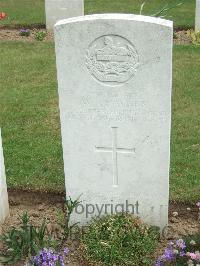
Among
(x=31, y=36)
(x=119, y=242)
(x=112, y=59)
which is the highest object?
(x=31, y=36)

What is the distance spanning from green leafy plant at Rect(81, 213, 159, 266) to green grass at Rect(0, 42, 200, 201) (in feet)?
3.09

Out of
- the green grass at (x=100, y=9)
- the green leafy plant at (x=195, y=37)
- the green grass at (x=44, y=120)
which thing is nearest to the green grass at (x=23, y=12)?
the green grass at (x=100, y=9)

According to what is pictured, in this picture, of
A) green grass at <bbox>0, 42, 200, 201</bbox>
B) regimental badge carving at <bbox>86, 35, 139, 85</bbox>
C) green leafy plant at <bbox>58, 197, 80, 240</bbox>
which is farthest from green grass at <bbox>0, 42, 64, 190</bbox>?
regimental badge carving at <bbox>86, 35, 139, 85</bbox>

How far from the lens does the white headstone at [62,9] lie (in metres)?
11.5

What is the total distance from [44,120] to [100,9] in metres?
7.09

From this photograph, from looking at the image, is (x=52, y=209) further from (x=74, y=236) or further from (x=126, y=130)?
(x=126, y=130)

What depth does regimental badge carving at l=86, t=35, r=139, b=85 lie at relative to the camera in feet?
12.6

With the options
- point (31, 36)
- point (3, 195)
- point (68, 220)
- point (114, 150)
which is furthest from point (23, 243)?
point (31, 36)

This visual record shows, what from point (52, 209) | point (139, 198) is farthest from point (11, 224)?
point (139, 198)

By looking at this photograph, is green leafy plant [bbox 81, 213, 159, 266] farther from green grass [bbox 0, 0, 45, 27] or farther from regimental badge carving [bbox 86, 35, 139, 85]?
green grass [bbox 0, 0, 45, 27]

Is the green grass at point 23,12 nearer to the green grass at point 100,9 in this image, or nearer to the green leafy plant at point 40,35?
the green grass at point 100,9

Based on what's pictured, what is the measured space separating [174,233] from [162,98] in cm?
135

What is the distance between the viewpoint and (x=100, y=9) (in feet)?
44.2

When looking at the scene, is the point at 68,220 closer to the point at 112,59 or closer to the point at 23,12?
the point at 112,59
